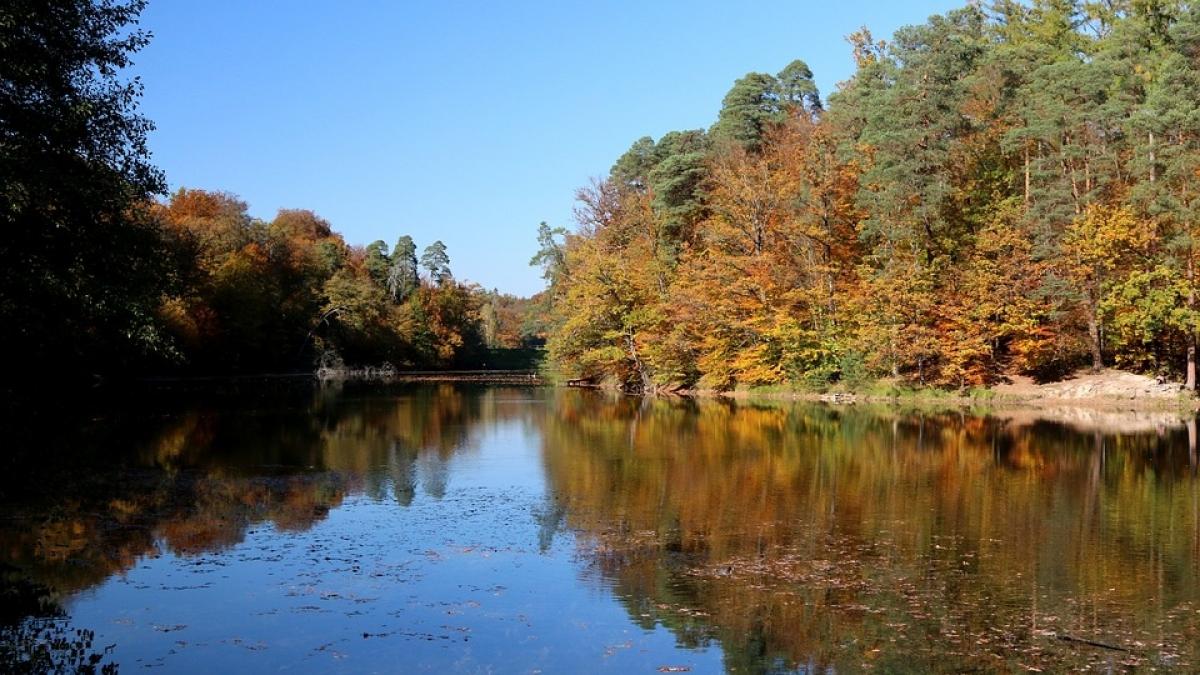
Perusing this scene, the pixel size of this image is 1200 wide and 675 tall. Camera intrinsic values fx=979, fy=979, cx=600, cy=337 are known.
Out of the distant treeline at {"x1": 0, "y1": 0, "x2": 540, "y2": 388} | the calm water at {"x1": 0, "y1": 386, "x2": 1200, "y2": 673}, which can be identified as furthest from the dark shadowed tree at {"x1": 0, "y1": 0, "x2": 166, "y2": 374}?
the calm water at {"x1": 0, "y1": 386, "x2": 1200, "y2": 673}

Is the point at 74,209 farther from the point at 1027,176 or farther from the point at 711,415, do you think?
the point at 1027,176

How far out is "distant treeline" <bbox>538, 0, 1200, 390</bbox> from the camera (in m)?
40.9

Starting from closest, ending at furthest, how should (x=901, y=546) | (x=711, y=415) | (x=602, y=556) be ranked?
1. (x=602, y=556)
2. (x=901, y=546)
3. (x=711, y=415)

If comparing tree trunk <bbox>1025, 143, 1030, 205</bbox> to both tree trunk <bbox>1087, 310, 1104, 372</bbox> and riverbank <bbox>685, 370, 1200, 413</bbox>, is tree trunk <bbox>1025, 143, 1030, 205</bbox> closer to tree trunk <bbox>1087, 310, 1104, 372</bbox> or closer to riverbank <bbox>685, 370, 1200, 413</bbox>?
tree trunk <bbox>1087, 310, 1104, 372</bbox>

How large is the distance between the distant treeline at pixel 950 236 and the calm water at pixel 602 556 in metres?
16.5

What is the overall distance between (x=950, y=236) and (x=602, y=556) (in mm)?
39186

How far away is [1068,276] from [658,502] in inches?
1268

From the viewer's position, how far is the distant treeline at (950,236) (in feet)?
134

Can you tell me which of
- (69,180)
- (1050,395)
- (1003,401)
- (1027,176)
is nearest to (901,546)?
(69,180)

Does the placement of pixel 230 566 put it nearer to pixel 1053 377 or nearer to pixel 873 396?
pixel 873 396

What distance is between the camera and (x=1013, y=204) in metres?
47.2

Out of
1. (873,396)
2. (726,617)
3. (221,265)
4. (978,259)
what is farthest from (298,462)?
(221,265)

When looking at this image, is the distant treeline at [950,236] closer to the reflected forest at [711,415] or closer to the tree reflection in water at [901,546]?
the reflected forest at [711,415]

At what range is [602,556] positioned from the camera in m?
13.9
